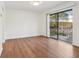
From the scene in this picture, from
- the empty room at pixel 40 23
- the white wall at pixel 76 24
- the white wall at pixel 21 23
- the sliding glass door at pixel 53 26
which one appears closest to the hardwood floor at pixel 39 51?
the white wall at pixel 76 24

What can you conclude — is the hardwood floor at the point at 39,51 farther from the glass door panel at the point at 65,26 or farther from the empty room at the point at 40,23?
the glass door panel at the point at 65,26

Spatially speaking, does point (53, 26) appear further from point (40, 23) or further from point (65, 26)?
point (40, 23)

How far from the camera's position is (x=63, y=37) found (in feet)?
22.6

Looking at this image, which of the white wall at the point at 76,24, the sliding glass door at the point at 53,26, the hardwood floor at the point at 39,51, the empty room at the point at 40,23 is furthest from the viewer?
the sliding glass door at the point at 53,26

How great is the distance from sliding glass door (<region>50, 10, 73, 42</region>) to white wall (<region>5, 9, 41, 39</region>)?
1917 millimetres

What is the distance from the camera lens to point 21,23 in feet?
28.1

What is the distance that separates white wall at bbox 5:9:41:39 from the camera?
7.90m

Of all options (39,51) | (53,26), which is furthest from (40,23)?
(39,51)

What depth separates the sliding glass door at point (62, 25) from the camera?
20.9ft

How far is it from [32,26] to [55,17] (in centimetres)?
252

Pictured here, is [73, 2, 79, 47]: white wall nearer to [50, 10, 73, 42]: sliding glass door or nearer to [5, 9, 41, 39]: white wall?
[50, 10, 73, 42]: sliding glass door

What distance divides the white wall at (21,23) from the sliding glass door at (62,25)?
192cm

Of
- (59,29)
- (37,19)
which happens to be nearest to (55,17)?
(59,29)

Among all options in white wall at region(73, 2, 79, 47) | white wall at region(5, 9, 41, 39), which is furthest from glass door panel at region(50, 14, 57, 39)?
white wall at region(73, 2, 79, 47)
